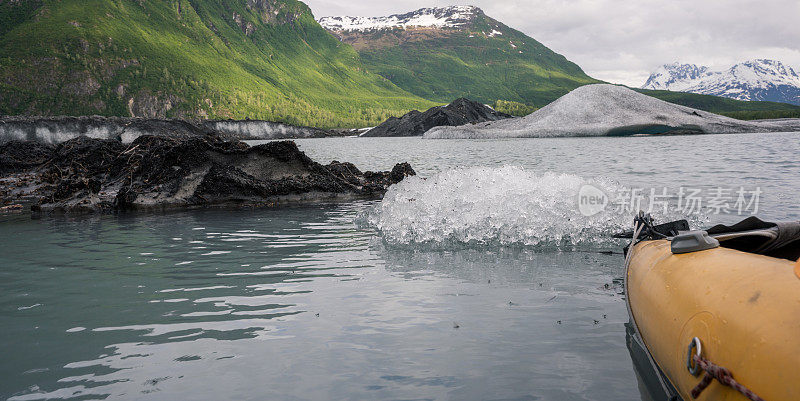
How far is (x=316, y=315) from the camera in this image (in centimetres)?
483

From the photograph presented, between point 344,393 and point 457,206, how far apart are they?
5622 millimetres

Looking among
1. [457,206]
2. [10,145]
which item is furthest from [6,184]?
[457,206]

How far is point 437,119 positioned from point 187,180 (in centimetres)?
9471

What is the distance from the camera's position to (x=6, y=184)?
16531mm

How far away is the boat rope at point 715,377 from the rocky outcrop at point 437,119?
102660 millimetres

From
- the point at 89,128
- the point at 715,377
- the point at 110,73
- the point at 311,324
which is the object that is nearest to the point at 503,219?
the point at 311,324

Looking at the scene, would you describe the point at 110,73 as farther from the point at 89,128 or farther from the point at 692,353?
the point at 692,353

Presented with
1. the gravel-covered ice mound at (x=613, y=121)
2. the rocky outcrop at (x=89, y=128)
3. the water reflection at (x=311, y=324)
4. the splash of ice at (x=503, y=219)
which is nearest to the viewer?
the water reflection at (x=311, y=324)

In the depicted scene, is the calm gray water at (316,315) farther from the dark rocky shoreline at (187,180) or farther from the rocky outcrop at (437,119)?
the rocky outcrop at (437,119)

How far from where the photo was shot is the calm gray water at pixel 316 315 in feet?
11.4

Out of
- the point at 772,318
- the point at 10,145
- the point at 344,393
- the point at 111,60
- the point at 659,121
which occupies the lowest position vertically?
the point at 344,393

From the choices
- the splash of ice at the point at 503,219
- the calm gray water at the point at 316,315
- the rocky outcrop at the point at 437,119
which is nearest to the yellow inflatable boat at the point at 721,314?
the calm gray water at the point at 316,315

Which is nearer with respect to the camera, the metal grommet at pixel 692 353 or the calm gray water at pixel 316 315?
the metal grommet at pixel 692 353

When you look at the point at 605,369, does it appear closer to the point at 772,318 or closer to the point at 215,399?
the point at 772,318
